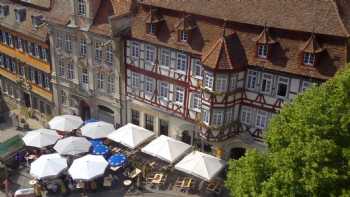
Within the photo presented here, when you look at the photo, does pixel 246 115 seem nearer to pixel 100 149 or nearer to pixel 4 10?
pixel 100 149

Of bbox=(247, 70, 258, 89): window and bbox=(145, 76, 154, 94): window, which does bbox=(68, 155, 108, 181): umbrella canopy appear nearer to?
bbox=(145, 76, 154, 94): window

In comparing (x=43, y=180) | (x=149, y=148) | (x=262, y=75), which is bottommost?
(x=43, y=180)

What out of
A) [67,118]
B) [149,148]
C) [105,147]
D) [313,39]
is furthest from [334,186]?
[67,118]

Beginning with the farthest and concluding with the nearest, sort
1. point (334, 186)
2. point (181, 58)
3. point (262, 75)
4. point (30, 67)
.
A: point (30, 67), point (181, 58), point (262, 75), point (334, 186)

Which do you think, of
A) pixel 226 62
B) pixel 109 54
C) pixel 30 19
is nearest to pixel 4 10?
pixel 30 19

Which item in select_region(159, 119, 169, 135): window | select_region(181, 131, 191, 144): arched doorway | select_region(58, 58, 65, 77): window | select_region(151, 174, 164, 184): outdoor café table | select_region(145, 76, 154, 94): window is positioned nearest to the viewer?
select_region(151, 174, 164, 184): outdoor café table

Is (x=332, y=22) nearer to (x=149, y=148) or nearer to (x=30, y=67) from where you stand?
(x=149, y=148)

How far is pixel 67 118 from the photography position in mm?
39469

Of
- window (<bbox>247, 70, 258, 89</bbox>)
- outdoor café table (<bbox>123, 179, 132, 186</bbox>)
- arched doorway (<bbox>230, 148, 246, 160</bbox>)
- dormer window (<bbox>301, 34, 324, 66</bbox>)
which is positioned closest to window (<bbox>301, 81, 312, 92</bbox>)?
dormer window (<bbox>301, 34, 324, 66</bbox>)

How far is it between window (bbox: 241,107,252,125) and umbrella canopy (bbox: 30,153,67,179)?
14.3 m

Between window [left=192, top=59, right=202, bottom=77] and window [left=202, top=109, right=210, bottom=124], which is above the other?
window [left=192, top=59, right=202, bottom=77]

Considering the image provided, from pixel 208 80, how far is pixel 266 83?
405cm

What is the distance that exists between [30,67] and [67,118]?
29.0 feet

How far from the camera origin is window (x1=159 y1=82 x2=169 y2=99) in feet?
111
